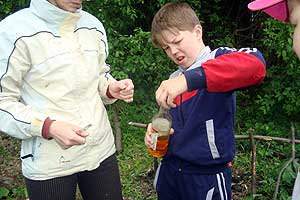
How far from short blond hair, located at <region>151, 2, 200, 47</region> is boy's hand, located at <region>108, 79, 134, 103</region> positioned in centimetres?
29

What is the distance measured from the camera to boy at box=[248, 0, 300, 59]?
4.88 feet

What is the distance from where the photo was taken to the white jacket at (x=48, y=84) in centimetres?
213

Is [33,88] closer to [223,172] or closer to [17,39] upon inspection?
[17,39]

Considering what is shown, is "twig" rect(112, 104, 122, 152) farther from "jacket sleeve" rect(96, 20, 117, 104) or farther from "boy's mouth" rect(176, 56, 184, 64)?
"boy's mouth" rect(176, 56, 184, 64)

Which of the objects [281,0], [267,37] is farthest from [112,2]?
[281,0]

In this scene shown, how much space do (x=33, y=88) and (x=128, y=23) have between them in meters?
2.91

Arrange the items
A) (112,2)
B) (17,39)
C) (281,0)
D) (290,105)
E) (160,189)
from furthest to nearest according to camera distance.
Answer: (290,105)
(112,2)
(160,189)
(17,39)
(281,0)

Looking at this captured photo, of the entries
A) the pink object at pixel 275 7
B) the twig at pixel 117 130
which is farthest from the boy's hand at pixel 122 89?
the twig at pixel 117 130

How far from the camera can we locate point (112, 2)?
4.64 m

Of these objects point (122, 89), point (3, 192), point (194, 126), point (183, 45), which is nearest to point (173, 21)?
point (183, 45)

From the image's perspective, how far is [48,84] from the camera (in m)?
2.19

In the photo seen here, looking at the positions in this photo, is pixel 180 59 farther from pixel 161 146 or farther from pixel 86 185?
pixel 86 185

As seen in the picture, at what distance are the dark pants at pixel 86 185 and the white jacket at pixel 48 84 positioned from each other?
0.05 metres

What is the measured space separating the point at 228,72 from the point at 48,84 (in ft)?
2.57
